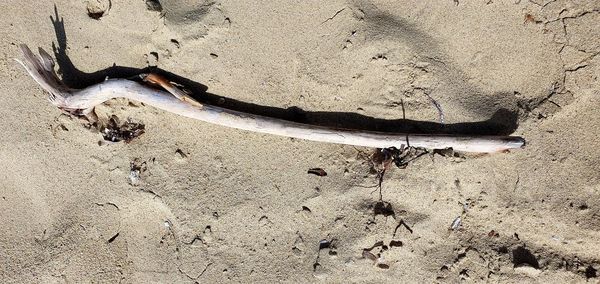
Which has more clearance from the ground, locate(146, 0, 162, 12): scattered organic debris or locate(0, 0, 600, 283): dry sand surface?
locate(146, 0, 162, 12): scattered organic debris

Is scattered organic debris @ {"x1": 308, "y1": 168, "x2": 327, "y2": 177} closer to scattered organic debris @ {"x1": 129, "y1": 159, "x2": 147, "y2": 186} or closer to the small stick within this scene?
the small stick

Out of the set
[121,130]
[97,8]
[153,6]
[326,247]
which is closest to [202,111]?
[121,130]

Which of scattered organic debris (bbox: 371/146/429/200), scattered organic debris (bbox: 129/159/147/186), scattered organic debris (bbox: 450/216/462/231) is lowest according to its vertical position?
scattered organic debris (bbox: 129/159/147/186)

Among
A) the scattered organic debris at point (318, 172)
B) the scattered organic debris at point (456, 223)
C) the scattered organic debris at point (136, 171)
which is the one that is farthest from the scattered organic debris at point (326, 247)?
the scattered organic debris at point (136, 171)

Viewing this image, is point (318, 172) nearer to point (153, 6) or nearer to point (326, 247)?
point (326, 247)

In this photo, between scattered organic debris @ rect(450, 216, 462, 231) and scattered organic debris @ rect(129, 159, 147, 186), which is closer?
scattered organic debris @ rect(450, 216, 462, 231)

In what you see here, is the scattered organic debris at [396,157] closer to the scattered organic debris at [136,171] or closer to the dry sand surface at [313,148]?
the dry sand surface at [313,148]

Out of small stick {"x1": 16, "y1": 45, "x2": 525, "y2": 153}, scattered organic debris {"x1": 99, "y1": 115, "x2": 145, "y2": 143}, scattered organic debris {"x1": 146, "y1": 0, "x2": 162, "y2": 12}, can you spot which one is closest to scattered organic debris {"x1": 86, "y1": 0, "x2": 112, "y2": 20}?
scattered organic debris {"x1": 146, "y1": 0, "x2": 162, "y2": 12}
